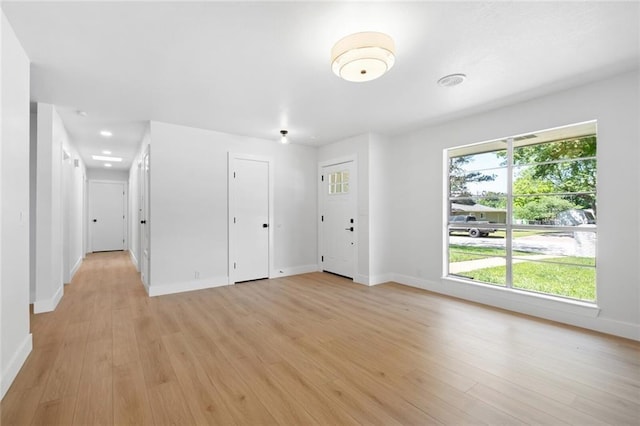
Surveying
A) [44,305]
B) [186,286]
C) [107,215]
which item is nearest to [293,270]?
[186,286]

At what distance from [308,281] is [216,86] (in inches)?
138

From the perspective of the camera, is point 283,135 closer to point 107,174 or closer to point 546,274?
point 546,274

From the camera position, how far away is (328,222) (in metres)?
5.84

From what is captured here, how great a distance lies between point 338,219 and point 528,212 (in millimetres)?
3079

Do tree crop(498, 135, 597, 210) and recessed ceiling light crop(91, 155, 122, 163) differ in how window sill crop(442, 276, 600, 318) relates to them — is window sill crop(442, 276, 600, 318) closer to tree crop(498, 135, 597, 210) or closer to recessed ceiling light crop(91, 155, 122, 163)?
tree crop(498, 135, 597, 210)

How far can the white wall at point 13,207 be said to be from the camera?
1991mm

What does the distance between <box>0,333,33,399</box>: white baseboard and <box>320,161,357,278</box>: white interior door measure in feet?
Answer: 13.9

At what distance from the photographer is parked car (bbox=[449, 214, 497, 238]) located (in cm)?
405

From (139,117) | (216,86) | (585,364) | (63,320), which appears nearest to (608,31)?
(585,364)

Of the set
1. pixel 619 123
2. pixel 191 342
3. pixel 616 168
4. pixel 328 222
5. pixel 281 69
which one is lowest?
pixel 191 342

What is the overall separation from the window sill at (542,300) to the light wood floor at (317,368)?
23 centimetres

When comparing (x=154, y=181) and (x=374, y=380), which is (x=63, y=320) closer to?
(x=154, y=181)

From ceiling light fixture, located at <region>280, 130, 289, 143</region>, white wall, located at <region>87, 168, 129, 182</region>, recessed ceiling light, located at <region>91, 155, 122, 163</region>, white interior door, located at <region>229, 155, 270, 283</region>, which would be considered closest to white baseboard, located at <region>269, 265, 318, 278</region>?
white interior door, located at <region>229, 155, 270, 283</region>

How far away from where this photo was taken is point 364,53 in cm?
209
